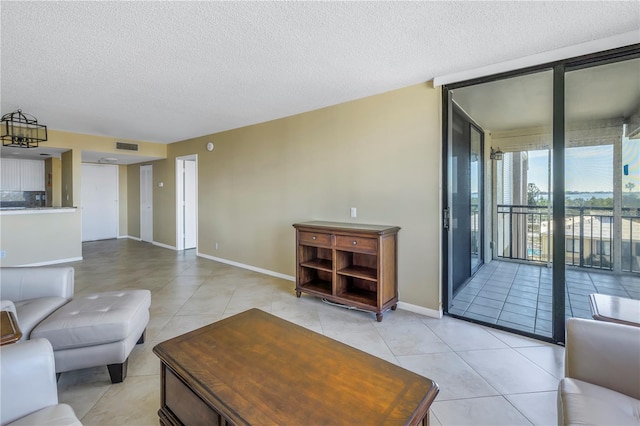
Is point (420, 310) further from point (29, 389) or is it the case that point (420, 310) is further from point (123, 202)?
point (123, 202)

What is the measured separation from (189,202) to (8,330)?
5.47 m

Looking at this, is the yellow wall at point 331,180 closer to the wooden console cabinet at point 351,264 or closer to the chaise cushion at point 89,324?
the wooden console cabinet at point 351,264

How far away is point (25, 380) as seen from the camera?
3.77 feet

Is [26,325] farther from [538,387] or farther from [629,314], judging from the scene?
[629,314]

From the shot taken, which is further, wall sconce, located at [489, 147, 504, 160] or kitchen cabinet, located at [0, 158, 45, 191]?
kitchen cabinet, located at [0, 158, 45, 191]

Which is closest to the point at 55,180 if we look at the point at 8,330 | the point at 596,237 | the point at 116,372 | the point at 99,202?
the point at 99,202

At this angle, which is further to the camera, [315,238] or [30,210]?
[30,210]

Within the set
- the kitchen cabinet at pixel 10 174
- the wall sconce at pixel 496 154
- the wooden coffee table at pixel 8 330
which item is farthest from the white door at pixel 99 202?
the wall sconce at pixel 496 154

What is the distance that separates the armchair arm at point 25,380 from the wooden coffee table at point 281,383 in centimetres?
41

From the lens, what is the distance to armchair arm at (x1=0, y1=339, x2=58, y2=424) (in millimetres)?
1102

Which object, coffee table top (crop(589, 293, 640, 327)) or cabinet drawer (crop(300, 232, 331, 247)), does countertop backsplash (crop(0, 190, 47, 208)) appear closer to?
cabinet drawer (crop(300, 232, 331, 247))

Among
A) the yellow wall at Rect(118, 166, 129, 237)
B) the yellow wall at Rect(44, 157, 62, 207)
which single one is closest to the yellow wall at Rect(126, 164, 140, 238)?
the yellow wall at Rect(118, 166, 129, 237)

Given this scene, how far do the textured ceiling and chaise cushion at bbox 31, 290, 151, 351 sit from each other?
1945 mm

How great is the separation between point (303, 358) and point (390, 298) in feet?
6.20
